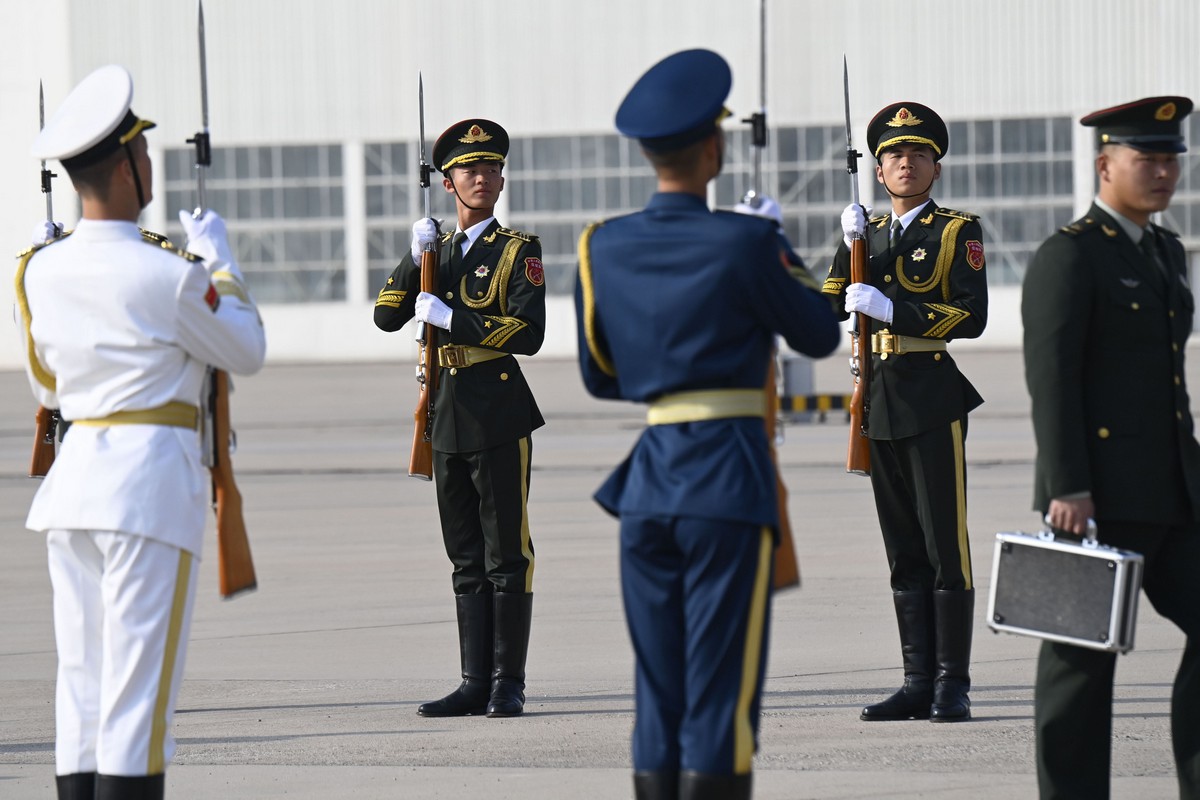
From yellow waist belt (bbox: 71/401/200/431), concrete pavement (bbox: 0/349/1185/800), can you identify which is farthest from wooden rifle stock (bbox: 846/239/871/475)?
yellow waist belt (bbox: 71/401/200/431)

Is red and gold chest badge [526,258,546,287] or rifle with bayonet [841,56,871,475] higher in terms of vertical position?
red and gold chest badge [526,258,546,287]

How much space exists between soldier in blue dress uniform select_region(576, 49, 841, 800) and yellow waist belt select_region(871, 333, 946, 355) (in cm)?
259

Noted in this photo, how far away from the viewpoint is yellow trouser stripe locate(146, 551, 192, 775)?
4449 mm

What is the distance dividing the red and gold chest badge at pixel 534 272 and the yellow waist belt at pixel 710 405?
2848 millimetres

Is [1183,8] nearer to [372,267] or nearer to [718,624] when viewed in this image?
[372,267]

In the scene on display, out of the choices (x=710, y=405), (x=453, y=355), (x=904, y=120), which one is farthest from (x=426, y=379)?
(x=710, y=405)

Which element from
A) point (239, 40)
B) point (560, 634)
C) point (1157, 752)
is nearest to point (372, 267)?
point (239, 40)

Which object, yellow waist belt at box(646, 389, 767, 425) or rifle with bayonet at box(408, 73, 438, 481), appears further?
rifle with bayonet at box(408, 73, 438, 481)

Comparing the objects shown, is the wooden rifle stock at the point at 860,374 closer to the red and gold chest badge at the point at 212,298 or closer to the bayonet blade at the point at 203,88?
the bayonet blade at the point at 203,88

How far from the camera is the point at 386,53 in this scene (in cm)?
4081

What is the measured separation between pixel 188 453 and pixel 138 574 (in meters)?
0.34

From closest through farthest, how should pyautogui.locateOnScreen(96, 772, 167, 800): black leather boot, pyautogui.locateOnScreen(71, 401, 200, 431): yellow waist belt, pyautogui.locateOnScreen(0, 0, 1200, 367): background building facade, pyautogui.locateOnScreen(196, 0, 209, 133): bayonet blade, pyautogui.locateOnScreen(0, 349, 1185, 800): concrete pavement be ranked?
1. pyautogui.locateOnScreen(96, 772, 167, 800): black leather boot
2. pyautogui.locateOnScreen(71, 401, 200, 431): yellow waist belt
3. pyautogui.locateOnScreen(196, 0, 209, 133): bayonet blade
4. pyautogui.locateOnScreen(0, 349, 1185, 800): concrete pavement
5. pyautogui.locateOnScreen(0, 0, 1200, 367): background building facade

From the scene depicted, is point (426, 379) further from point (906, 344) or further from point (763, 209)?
point (763, 209)

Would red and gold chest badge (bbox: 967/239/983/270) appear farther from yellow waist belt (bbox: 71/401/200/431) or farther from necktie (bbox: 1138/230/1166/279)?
yellow waist belt (bbox: 71/401/200/431)
